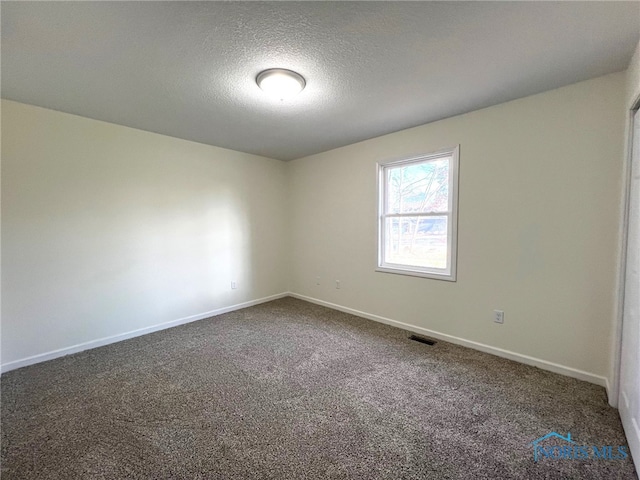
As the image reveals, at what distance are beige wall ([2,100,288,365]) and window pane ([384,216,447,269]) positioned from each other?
223cm

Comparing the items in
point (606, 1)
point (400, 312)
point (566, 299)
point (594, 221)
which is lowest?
point (400, 312)

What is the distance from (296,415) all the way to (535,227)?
2504 millimetres

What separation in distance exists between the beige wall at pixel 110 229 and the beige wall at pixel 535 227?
2.40 meters

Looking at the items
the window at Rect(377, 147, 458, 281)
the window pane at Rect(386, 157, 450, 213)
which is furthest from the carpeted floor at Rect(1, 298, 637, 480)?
the window pane at Rect(386, 157, 450, 213)

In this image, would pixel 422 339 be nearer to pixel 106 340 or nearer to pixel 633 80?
pixel 633 80

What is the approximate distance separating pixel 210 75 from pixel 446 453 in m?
2.94

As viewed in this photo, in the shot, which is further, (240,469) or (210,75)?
(210,75)

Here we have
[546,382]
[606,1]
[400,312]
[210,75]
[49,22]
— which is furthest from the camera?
[400,312]

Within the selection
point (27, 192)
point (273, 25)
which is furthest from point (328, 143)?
Result: point (27, 192)

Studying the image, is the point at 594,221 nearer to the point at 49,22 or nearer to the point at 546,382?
the point at 546,382

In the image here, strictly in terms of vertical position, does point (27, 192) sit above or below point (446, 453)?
above

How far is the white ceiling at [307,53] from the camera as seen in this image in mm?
1421

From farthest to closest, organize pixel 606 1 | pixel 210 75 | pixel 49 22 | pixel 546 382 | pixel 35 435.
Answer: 1. pixel 546 382
2. pixel 210 75
3. pixel 35 435
4. pixel 49 22
5. pixel 606 1

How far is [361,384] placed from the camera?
7.14ft
